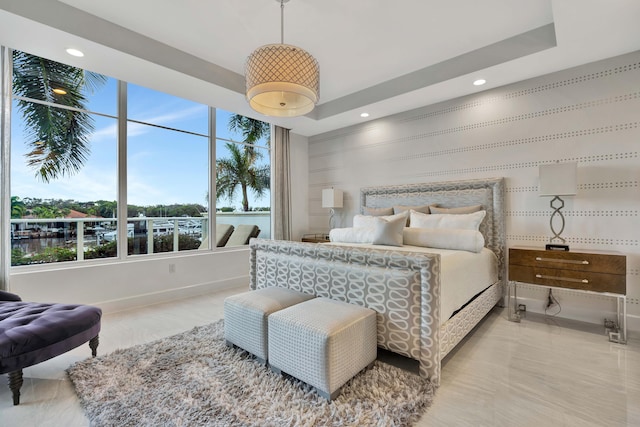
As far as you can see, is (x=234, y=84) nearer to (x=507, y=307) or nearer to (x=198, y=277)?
(x=198, y=277)

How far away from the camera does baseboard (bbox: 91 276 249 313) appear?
10.4 ft

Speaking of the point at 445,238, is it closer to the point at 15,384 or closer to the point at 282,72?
the point at 282,72

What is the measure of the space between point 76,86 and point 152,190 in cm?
133

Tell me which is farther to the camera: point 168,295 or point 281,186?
point 281,186

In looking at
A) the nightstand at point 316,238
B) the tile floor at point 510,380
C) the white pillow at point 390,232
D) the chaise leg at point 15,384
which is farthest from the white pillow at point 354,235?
the chaise leg at point 15,384

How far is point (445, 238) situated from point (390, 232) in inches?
21.7

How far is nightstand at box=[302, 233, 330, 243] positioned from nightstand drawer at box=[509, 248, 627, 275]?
2530 mm

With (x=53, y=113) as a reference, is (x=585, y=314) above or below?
below

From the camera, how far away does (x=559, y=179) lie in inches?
105

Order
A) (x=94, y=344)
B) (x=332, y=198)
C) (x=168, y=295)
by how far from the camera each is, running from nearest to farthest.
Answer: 1. (x=94, y=344)
2. (x=168, y=295)
3. (x=332, y=198)

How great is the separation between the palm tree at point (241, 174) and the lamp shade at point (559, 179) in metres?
3.77

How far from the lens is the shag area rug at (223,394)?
57.4 inches

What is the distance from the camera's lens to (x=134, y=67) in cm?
277

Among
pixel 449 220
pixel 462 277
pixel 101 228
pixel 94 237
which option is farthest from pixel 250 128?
pixel 462 277
